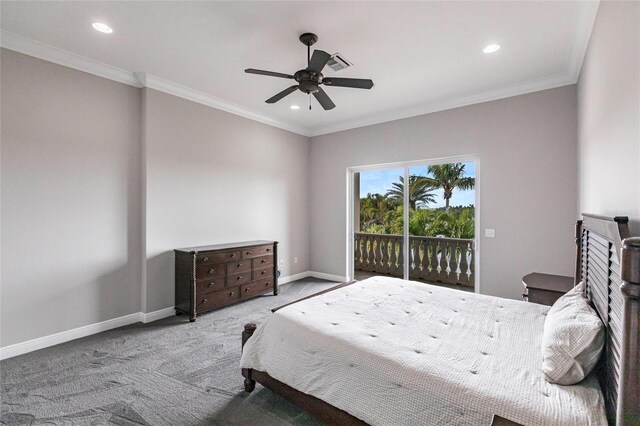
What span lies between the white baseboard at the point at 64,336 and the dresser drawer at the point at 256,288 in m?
1.32

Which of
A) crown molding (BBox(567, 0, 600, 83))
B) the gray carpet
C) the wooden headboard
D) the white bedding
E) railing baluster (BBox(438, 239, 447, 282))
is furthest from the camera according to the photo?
railing baluster (BBox(438, 239, 447, 282))

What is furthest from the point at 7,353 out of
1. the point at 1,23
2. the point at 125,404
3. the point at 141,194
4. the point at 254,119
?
the point at 254,119

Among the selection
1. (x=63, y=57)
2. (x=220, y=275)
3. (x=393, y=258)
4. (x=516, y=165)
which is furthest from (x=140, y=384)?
(x=516, y=165)

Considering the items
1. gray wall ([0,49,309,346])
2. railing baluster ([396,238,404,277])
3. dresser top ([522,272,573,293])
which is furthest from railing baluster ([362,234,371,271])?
dresser top ([522,272,573,293])

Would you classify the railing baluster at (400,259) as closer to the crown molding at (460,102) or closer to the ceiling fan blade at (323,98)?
the crown molding at (460,102)

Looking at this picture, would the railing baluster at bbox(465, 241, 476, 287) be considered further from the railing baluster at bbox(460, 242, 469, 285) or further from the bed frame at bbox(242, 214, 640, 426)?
the bed frame at bbox(242, 214, 640, 426)

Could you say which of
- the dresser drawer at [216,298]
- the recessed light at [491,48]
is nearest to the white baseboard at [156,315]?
the dresser drawer at [216,298]

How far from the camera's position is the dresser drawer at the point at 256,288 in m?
4.31

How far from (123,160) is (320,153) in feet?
11.1

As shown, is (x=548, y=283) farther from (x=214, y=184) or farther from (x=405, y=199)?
(x=214, y=184)

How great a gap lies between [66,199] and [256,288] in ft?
8.27

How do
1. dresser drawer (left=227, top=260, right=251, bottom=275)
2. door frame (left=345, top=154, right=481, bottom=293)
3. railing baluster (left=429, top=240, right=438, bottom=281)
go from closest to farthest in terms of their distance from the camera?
1. dresser drawer (left=227, top=260, right=251, bottom=275)
2. door frame (left=345, top=154, right=481, bottom=293)
3. railing baluster (left=429, top=240, right=438, bottom=281)

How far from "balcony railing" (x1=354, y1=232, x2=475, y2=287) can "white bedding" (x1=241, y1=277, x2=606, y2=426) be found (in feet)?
6.55

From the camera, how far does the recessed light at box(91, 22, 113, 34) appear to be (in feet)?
8.51
